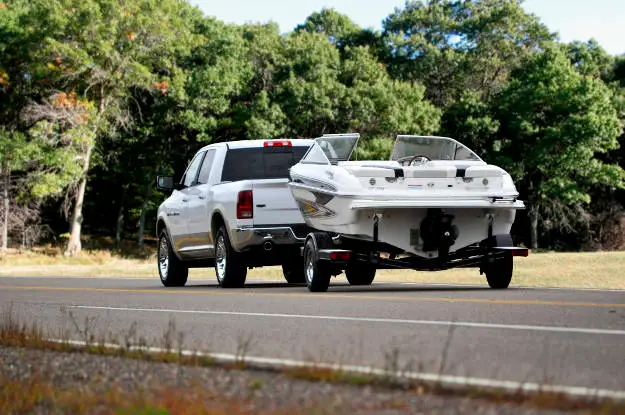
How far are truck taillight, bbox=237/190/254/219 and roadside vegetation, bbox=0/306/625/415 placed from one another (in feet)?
30.2

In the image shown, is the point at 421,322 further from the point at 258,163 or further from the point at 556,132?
the point at 556,132

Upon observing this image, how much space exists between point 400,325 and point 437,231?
495cm

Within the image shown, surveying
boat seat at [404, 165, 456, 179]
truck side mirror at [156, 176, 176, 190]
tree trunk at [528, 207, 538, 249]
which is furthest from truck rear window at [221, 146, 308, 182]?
tree trunk at [528, 207, 538, 249]

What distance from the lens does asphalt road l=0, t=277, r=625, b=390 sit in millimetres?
8062

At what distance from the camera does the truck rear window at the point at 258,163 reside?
62.8 feet

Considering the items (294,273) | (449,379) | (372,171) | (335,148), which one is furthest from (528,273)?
(449,379)

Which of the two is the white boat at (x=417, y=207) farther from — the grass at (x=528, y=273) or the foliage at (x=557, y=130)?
the foliage at (x=557, y=130)

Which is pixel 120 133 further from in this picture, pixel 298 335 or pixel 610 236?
pixel 298 335

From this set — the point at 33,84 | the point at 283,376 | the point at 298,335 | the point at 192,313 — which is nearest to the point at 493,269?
the point at 192,313

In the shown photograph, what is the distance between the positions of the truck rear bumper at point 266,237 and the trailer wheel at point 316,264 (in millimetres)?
1278

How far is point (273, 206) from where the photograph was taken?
18344 mm

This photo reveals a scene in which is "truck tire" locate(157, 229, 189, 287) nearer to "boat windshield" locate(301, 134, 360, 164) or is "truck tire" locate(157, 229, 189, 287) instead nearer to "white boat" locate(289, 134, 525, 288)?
"boat windshield" locate(301, 134, 360, 164)

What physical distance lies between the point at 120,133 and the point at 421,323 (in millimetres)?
47365

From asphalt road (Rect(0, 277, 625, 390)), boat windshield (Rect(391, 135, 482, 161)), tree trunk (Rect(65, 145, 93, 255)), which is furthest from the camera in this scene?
tree trunk (Rect(65, 145, 93, 255))
